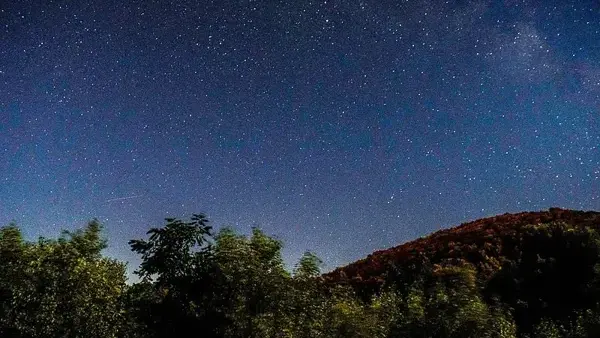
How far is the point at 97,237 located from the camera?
37281mm

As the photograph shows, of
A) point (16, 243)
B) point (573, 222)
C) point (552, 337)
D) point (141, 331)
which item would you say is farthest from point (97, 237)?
point (573, 222)

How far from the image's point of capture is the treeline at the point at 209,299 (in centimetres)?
1862

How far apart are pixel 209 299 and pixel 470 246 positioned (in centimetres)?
3548

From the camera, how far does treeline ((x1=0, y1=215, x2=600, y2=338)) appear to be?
18.6 meters

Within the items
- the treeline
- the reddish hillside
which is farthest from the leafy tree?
the reddish hillside

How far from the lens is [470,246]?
48.6m

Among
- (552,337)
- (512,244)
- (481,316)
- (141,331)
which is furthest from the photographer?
(512,244)

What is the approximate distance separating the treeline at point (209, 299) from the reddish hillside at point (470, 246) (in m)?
7.01

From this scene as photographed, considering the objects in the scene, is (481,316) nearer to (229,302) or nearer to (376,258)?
(229,302)

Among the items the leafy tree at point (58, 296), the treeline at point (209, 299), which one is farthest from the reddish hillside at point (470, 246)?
the leafy tree at point (58, 296)

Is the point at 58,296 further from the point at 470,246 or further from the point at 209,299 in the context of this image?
the point at 470,246

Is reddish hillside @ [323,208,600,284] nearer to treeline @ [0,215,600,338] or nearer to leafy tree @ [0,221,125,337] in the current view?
treeline @ [0,215,600,338]

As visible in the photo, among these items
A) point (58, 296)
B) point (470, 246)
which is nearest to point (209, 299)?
point (58, 296)

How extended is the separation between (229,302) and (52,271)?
16.1m
